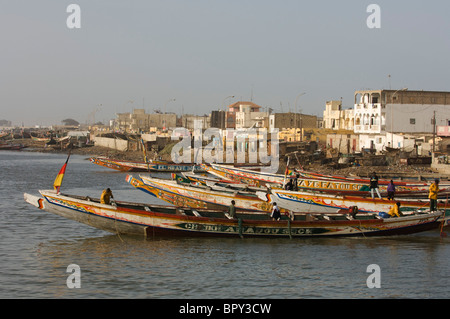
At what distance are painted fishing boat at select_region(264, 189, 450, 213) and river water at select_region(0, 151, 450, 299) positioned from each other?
4.76ft

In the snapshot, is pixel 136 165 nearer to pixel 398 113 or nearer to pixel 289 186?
pixel 398 113

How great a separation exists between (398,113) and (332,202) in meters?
43.2

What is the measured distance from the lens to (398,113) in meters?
67.6

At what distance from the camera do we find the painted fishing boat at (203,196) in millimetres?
28719

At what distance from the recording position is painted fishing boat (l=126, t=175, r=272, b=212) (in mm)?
28719

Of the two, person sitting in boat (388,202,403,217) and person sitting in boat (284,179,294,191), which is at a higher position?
person sitting in boat (284,179,294,191)

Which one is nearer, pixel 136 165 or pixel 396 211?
pixel 396 211

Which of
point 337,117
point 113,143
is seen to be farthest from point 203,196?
point 113,143

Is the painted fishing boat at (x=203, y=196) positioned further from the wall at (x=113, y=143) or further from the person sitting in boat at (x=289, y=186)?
the wall at (x=113, y=143)

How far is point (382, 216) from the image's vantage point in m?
24.4

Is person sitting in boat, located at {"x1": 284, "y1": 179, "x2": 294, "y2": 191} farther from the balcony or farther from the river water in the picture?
the balcony

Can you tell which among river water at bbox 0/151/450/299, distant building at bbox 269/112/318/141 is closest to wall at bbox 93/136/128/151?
distant building at bbox 269/112/318/141

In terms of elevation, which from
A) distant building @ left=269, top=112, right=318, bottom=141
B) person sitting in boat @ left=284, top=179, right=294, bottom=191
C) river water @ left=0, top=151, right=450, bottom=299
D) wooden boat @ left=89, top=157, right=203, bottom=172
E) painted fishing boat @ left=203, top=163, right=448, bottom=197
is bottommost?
river water @ left=0, top=151, right=450, bottom=299
